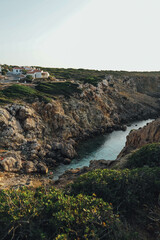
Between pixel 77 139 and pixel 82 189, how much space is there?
1053 inches

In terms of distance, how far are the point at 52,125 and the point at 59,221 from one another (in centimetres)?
3110

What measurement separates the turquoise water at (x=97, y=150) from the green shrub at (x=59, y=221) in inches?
661

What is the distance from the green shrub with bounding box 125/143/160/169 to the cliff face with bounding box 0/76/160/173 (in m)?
14.4

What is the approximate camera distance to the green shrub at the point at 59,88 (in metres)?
48.2

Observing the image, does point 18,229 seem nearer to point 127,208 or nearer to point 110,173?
point 127,208

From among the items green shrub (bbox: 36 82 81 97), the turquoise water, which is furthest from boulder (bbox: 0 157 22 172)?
green shrub (bbox: 36 82 81 97)

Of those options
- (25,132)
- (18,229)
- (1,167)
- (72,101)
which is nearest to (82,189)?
(18,229)

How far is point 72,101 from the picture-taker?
48875 mm

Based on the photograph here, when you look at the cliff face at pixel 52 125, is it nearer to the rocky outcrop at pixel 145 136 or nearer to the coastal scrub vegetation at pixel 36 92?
the coastal scrub vegetation at pixel 36 92

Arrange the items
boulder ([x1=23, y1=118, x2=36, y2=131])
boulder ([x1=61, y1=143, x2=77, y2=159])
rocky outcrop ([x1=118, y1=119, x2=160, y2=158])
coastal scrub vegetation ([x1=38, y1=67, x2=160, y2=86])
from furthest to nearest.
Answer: coastal scrub vegetation ([x1=38, y1=67, x2=160, y2=86]) < boulder ([x1=23, y1=118, x2=36, y2=131]) < boulder ([x1=61, y1=143, x2=77, y2=159]) < rocky outcrop ([x1=118, y1=119, x2=160, y2=158])

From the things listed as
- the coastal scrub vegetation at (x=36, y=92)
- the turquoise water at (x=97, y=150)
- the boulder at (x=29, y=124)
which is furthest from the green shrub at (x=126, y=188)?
the coastal scrub vegetation at (x=36, y=92)

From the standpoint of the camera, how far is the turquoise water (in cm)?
2923

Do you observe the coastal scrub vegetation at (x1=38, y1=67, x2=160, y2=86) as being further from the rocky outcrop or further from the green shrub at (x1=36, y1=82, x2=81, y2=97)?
the rocky outcrop

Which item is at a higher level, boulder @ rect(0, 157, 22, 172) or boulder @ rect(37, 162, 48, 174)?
boulder @ rect(0, 157, 22, 172)
